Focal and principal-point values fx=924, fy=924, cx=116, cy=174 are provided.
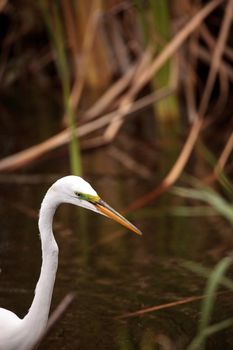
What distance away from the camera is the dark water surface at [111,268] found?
3.71 meters

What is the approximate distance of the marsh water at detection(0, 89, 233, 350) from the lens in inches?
147

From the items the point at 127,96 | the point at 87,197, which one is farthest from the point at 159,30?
the point at 87,197

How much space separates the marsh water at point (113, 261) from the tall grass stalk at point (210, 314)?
5 cm

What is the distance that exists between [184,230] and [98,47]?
10.5ft

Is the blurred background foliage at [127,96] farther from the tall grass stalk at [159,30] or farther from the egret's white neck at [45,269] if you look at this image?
the egret's white neck at [45,269]

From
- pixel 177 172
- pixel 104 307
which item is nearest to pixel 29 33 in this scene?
pixel 177 172

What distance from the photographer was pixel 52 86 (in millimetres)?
9062

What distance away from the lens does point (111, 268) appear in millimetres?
4555

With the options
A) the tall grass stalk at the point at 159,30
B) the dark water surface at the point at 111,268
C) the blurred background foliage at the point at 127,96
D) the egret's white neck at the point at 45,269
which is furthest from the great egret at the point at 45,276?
the tall grass stalk at the point at 159,30

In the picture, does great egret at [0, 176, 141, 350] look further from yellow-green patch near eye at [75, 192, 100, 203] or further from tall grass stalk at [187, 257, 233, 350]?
tall grass stalk at [187, 257, 233, 350]

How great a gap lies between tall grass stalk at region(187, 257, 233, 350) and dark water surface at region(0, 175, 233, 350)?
0.19 feet

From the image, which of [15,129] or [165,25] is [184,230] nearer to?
[165,25]

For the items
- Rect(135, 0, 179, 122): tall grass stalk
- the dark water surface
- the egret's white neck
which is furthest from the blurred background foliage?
the egret's white neck

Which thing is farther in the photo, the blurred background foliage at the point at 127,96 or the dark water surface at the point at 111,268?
the blurred background foliage at the point at 127,96
